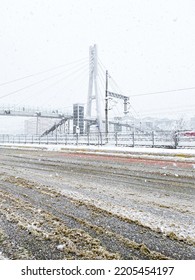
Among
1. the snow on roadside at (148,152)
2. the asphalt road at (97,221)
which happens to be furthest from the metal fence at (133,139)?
the asphalt road at (97,221)

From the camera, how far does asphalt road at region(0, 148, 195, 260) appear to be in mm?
Result: 2359

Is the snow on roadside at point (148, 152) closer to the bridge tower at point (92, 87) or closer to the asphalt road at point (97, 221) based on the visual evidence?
the asphalt road at point (97, 221)

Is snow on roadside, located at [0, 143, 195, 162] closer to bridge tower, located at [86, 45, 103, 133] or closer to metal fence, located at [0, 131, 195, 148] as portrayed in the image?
metal fence, located at [0, 131, 195, 148]

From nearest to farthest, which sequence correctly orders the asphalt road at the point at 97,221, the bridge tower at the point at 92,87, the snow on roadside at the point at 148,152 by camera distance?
1. the asphalt road at the point at 97,221
2. the snow on roadside at the point at 148,152
3. the bridge tower at the point at 92,87

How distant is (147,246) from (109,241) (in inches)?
13.9

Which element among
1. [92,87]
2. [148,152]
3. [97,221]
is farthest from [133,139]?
[92,87]

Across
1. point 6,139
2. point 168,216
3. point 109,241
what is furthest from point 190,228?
point 6,139

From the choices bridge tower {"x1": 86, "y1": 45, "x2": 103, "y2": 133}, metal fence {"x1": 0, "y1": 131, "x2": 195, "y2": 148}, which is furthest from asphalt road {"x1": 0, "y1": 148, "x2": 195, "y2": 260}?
bridge tower {"x1": 86, "y1": 45, "x2": 103, "y2": 133}

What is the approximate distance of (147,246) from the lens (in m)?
2.46

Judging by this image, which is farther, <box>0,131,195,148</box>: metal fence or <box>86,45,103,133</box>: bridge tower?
<box>86,45,103,133</box>: bridge tower

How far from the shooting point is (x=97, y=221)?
3164 mm

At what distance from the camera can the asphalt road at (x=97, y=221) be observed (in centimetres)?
236
